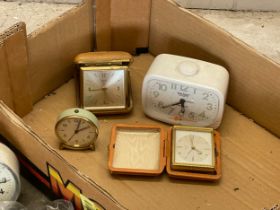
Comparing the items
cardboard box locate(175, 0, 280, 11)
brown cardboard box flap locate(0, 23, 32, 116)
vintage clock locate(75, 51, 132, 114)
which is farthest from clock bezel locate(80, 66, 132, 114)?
cardboard box locate(175, 0, 280, 11)

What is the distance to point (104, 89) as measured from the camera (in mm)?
1058

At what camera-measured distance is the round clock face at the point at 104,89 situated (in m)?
1.05

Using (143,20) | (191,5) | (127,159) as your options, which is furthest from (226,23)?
(127,159)

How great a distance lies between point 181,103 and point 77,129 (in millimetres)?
200

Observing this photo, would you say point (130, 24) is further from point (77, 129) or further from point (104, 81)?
point (77, 129)

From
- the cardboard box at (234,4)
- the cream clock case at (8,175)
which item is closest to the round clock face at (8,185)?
the cream clock case at (8,175)

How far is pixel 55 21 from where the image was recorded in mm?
1024

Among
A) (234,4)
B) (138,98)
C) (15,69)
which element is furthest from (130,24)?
(234,4)

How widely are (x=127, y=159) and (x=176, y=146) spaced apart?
0.09 m

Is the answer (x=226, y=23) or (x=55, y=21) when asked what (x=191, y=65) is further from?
(x=226, y=23)

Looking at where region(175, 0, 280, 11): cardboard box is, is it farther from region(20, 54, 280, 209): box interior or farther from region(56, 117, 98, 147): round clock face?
region(56, 117, 98, 147): round clock face

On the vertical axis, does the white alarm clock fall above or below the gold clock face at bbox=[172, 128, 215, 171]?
above

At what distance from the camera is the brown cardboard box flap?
946mm

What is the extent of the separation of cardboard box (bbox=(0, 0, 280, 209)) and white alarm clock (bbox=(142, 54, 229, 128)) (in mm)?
47
